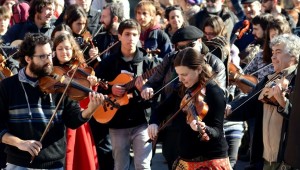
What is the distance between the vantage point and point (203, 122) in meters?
5.67

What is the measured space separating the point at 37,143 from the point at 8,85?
21.3 inches

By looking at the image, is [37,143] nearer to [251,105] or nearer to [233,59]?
[251,105]

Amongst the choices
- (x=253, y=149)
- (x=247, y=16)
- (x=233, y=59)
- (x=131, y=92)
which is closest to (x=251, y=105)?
(x=253, y=149)

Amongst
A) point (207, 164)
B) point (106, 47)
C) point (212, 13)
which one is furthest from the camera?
point (212, 13)

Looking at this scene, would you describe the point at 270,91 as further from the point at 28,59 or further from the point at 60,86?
the point at 28,59

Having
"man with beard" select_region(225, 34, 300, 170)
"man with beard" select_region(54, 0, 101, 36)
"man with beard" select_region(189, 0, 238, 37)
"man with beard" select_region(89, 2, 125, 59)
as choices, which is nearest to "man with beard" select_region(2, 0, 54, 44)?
"man with beard" select_region(54, 0, 101, 36)

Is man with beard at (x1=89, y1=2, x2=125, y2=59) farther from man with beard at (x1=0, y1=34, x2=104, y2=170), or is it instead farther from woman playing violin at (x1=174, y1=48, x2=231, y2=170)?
woman playing violin at (x1=174, y1=48, x2=231, y2=170)

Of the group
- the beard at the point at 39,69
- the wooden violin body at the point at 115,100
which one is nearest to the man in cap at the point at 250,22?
the wooden violin body at the point at 115,100

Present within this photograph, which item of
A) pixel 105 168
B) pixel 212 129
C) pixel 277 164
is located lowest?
pixel 105 168

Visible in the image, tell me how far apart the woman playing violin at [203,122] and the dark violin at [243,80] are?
5.12 ft

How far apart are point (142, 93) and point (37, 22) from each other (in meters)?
2.93

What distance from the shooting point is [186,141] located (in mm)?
5797

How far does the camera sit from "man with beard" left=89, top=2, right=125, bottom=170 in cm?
809

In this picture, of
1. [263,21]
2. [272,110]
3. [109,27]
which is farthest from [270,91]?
[109,27]
